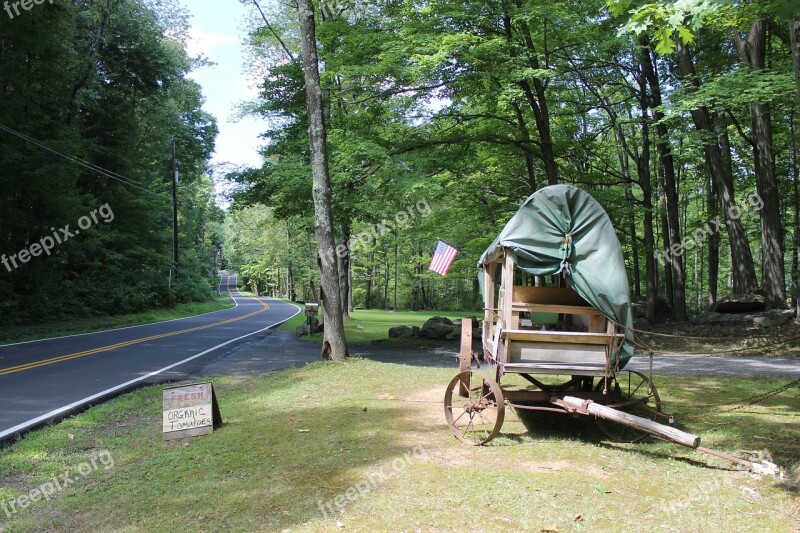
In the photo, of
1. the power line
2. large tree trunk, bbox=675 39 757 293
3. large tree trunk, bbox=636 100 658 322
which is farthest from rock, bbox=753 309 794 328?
the power line

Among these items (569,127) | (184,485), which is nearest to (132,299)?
(569,127)

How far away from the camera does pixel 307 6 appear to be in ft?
38.8

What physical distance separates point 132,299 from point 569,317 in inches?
1003

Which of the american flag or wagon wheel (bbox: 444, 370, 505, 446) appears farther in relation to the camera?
the american flag

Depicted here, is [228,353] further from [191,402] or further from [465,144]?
[465,144]

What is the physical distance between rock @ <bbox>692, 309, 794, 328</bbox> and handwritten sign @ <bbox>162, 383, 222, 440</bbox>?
52.6ft

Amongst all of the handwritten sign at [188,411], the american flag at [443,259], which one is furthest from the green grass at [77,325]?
the american flag at [443,259]

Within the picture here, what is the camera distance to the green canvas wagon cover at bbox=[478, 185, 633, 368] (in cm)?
575

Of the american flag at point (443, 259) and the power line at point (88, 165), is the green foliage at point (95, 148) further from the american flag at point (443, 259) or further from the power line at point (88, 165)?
the american flag at point (443, 259)

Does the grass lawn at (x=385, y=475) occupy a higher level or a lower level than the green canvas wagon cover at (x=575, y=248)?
lower

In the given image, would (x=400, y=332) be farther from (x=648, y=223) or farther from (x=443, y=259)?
(x=648, y=223)

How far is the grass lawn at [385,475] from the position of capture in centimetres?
402

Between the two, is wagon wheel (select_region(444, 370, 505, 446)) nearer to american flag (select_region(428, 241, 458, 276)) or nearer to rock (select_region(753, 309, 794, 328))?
american flag (select_region(428, 241, 458, 276))

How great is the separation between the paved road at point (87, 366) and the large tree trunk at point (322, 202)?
333cm
